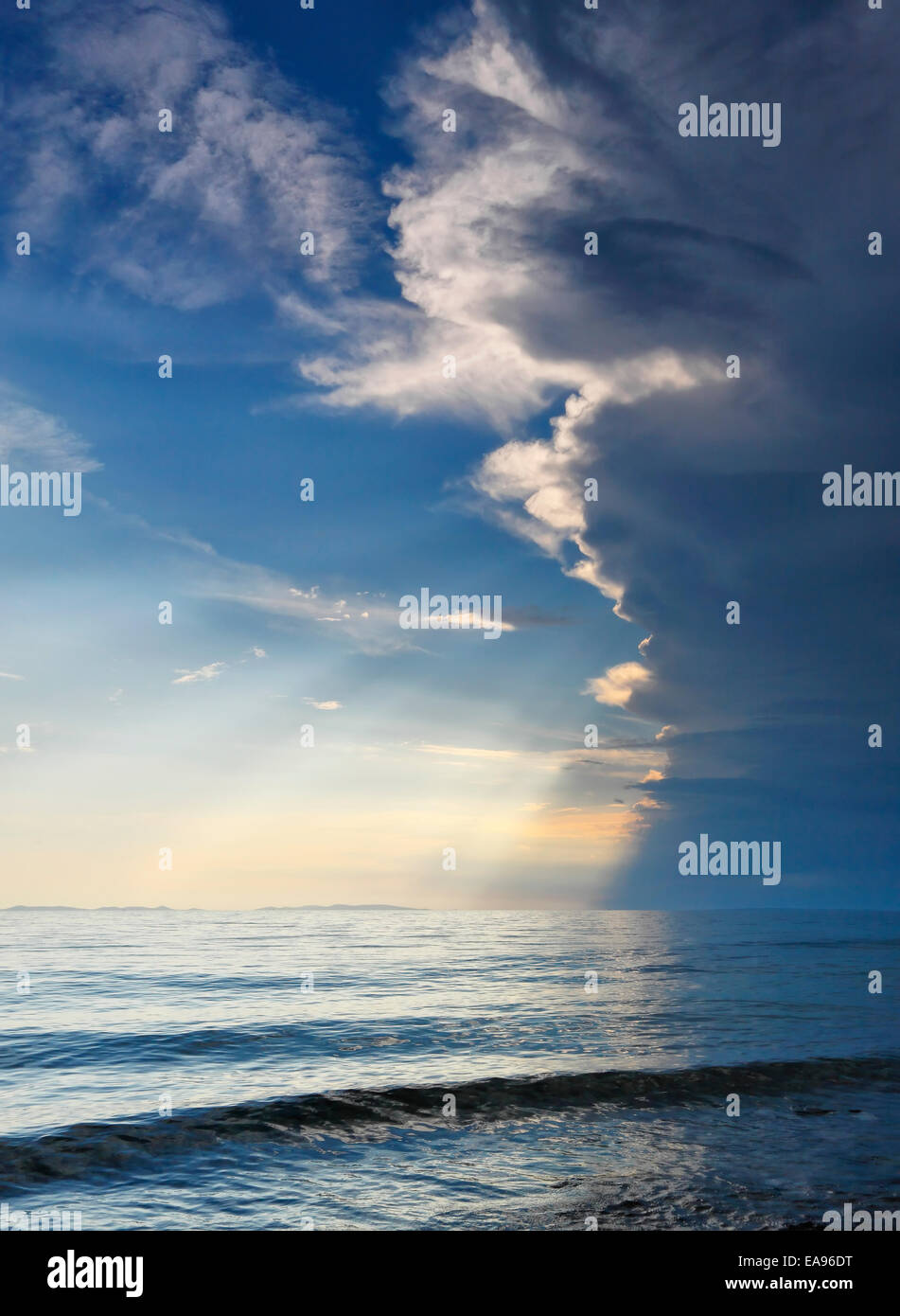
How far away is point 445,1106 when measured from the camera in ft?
60.7

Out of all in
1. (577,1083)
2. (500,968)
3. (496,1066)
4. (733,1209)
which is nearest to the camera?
(733,1209)

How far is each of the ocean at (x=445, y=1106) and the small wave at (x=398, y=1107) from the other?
7 centimetres

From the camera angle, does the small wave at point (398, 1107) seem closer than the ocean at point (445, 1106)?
No

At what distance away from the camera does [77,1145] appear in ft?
50.1

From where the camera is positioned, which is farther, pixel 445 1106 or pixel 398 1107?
pixel 445 1106

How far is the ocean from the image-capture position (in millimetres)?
12477

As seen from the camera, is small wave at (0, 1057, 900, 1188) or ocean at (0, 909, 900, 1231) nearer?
ocean at (0, 909, 900, 1231)

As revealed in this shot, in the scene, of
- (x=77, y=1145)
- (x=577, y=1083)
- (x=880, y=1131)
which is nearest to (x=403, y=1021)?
(x=577, y=1083)

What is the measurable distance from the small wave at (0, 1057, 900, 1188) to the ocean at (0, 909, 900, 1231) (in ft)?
0.24

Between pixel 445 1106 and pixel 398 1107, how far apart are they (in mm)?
1126

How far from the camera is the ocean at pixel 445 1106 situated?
12477 mm
